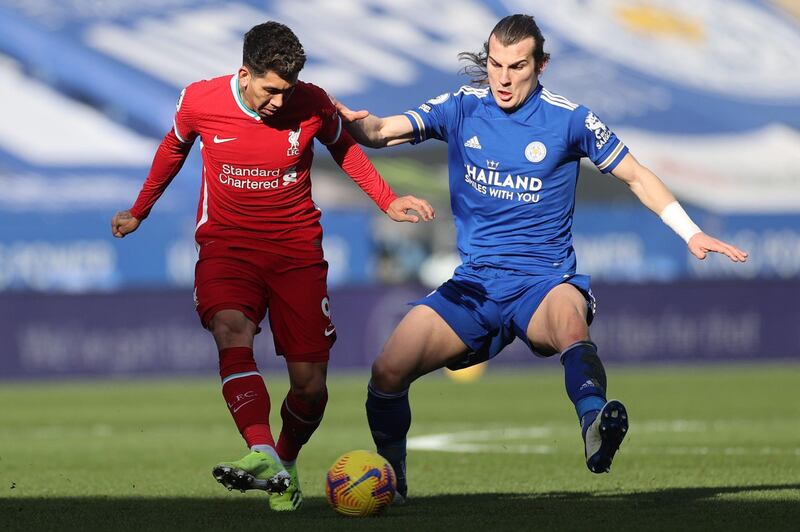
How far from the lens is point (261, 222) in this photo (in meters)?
7.28

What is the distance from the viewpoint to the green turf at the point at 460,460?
6578 mm

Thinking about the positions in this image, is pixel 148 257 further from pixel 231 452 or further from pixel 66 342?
pixel 231 452

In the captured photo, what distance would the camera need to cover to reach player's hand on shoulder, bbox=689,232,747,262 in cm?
674

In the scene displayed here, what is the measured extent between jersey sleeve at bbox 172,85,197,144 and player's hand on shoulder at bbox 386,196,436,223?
3.28 feet

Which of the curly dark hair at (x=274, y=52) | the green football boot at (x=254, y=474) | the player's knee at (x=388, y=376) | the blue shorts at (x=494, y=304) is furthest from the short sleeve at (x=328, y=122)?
the green football boot at (x=254, y=474)

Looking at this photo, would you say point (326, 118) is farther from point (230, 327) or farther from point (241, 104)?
point (230, 327)

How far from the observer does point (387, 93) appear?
29.5 meters

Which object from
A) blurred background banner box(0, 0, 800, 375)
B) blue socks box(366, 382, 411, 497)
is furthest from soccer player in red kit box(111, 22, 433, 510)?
blurred background banner box(0, 0, 800, 375)

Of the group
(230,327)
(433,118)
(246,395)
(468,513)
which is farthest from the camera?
(433,118)

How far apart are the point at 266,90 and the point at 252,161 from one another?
40cm

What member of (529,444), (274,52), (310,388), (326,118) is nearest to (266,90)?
(274,52)

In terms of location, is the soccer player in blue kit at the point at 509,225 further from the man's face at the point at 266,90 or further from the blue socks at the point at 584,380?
the man's face at the point at 266,90

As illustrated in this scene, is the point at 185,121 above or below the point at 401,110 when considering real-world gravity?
below

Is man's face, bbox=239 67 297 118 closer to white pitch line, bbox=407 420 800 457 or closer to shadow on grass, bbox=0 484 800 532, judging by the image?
shadow on grass, bbox=0 484 800 532
